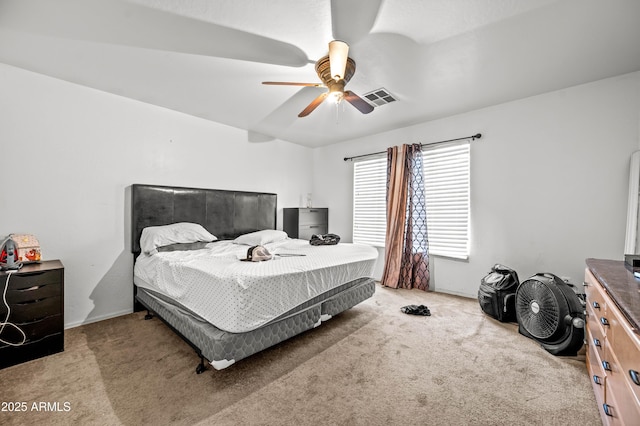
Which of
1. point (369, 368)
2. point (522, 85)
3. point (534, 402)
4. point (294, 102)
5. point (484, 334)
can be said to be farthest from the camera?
point (294, 102)

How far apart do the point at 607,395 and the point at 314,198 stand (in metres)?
4.66

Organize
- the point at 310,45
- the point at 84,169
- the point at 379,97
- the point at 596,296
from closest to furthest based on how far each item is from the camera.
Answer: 1. the point at 596,296
2. the point at 310,45
3. the point at 84,169
4. the point at 379,97

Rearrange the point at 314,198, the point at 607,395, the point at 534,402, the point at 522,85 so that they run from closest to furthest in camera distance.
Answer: the point at 607,395 < the point at 534,402 < the point at 522,85 < the point at 314,198

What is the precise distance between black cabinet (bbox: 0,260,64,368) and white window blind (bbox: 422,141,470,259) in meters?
4.35

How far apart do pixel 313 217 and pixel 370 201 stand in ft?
3.73

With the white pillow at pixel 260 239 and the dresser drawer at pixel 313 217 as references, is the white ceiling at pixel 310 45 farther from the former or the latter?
the dresser drawer at pixel 313 217

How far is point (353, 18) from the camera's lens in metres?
1.80

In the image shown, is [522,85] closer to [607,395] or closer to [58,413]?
[607,395]

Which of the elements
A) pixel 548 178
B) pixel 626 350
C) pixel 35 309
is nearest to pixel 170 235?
pixel 35 309

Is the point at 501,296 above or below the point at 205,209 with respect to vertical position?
below

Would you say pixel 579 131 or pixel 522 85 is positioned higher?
pixel 522 85

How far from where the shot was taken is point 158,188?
127 inches

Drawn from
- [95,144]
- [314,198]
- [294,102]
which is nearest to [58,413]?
[95,144]

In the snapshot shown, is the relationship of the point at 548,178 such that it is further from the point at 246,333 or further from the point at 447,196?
the point at 246,333
